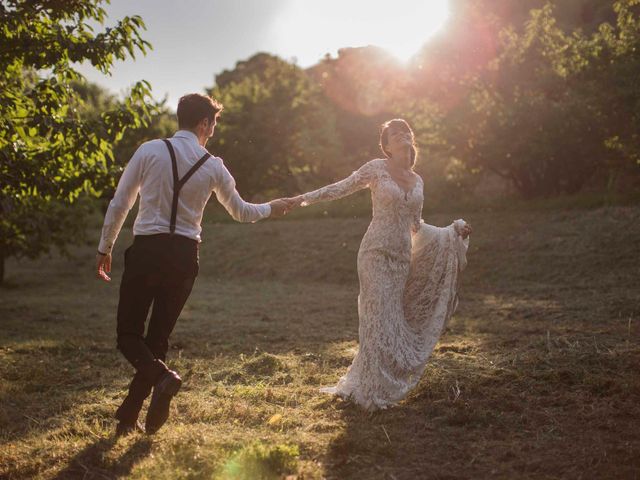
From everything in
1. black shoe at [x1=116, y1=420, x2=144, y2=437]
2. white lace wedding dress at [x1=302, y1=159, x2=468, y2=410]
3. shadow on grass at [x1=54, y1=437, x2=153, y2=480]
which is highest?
white lace wedding dress at [x1=302, y1=159, x2=468, y2=410]

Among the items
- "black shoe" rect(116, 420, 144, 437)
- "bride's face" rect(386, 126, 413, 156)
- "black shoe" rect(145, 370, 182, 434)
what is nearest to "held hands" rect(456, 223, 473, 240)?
"bride's face" rect(386, 126, 413, 156)

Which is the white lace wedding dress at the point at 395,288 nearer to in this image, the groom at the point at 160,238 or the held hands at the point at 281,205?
the held hands at the point at 281,205

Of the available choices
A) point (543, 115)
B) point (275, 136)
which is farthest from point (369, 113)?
point (543, 115)

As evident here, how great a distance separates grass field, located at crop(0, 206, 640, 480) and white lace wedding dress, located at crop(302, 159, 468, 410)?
332 millimetres

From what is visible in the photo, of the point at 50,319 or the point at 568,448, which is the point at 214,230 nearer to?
the point at 50,319

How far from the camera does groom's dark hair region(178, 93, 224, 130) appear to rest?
5.12 m

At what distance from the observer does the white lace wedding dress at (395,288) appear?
629 centimetres

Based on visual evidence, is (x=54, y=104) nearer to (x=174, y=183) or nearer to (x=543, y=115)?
(x=174, y=183)

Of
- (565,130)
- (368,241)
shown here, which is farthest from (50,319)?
(565,130)

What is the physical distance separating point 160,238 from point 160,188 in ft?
1.27

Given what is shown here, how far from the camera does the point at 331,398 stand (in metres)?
6.52

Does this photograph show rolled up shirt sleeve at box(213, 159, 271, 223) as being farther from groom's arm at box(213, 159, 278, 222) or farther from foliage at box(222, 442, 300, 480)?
foliage at box(222, 442, 300, 480)

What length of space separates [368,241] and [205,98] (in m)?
2.36

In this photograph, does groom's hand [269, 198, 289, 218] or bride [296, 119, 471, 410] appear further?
bride [296, 119, 471, 410]
